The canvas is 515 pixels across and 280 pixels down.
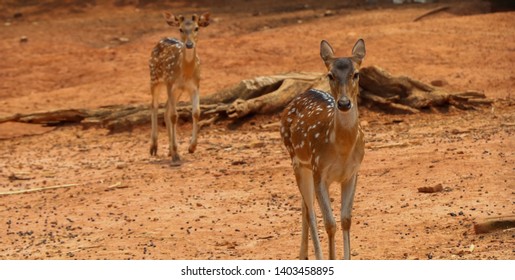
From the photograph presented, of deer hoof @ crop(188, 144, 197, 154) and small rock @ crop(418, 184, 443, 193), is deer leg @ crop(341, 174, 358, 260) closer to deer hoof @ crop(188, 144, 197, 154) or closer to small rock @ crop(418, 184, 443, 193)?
small rock @ crop(418, 184, 443, 193)

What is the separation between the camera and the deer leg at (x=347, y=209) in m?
9.80

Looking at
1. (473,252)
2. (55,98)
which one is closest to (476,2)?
(55,98)

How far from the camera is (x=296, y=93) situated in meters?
19.3

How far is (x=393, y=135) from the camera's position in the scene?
17.0 metres

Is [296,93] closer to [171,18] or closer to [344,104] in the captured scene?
[171,18]

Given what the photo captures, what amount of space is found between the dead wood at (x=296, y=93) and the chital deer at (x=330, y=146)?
8272 mm

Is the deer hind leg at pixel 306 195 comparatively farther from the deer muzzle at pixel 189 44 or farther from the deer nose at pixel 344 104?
the deer muzzle at pixel 189 44

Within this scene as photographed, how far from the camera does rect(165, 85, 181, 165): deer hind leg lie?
1678cm

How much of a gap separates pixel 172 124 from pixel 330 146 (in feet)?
25.3

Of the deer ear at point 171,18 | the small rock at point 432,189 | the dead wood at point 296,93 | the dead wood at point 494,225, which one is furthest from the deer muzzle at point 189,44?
the dead wood at point 494,225

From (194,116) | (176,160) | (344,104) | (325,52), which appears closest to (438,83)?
(194,116)

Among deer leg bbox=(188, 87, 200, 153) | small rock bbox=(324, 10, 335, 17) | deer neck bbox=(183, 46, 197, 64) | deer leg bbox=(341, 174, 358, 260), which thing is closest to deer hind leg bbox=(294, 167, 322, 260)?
deer leg bbox=(341, 174, 358, 260)

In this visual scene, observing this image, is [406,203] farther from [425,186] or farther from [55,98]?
[55,98]

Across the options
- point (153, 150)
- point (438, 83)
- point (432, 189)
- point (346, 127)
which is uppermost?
point (346, 127)
